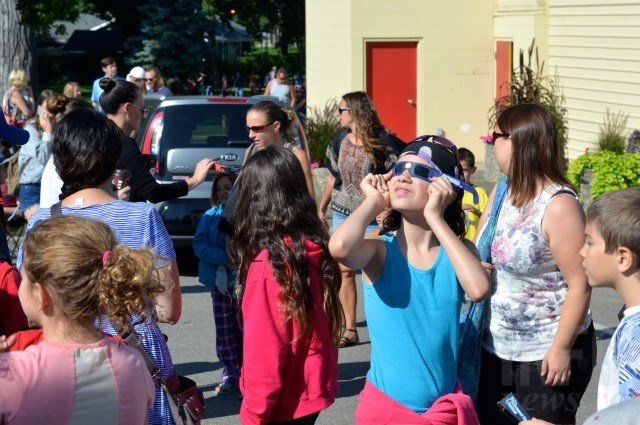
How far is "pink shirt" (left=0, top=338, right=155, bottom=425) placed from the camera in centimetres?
288

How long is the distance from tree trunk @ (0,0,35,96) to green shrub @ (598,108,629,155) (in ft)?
43.0

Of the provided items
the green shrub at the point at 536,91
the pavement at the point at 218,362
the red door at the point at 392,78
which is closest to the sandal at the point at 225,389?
the pavement at the point at 218,362

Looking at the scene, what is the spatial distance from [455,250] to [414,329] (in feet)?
1.09

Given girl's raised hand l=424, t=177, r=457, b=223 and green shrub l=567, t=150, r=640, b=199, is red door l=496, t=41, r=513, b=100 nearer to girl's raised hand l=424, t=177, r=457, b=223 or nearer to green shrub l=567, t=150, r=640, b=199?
green shrub l=567, t=150, r=640, b=199

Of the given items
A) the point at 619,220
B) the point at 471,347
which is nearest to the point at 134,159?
the point at 471,347

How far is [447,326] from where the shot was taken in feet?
12.4

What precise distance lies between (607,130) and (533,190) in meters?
11.2

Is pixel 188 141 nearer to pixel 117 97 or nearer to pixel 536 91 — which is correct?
pixel 117 97

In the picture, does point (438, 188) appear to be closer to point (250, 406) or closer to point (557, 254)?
point (557, 254)

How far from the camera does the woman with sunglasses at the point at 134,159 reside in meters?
6.08

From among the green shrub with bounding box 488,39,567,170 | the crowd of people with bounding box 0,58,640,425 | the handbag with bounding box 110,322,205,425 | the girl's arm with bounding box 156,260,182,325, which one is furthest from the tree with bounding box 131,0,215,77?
the handbag with bounding box 110,322,205,425

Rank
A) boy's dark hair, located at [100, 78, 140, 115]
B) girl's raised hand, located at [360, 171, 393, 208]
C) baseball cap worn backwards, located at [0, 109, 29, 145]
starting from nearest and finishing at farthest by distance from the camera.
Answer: girl's raised hand, located at [360, 171, 393, 208]
baseball cap worn backwards, located at [0, 109, 29, 145]
boy's dark hair, located at [100, 78, 140, 115]

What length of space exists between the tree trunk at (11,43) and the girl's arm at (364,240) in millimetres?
19576

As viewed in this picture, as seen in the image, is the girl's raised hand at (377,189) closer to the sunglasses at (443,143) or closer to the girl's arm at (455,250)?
the girl's arm at (455,250)
